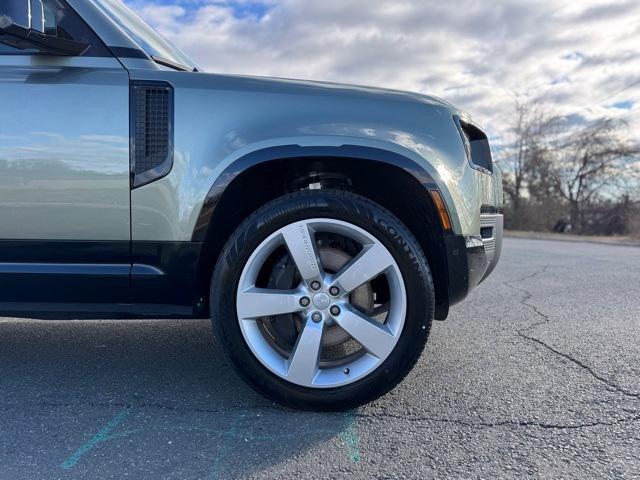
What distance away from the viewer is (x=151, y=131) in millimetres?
2371

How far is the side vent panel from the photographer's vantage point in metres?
2.35

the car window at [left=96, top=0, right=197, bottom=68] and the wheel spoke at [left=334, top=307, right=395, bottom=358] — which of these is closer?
the wheel spoke at [left=334, top=307, right=395, bottom=358]

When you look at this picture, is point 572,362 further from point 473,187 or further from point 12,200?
point 12,200

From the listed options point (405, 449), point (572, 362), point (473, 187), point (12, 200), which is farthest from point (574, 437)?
point (12, 200)

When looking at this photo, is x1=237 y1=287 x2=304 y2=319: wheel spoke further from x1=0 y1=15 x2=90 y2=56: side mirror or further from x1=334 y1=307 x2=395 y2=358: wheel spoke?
x1=0 y1=15 x2=90 y2=56: side mirror

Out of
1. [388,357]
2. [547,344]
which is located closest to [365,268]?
[388,357]

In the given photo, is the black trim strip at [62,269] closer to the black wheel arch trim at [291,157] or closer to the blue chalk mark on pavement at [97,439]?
the black wheel arch trim at [291,157]

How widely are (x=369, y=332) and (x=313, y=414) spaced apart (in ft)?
1.55

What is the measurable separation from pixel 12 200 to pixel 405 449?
6.79ft

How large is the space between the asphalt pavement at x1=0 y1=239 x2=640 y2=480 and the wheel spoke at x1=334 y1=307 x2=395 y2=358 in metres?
0.32

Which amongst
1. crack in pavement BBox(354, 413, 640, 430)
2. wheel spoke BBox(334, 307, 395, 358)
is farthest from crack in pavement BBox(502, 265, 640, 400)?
wheel spoke BBox(334, 307, 395, 358)

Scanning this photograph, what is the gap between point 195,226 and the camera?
7.80 ft

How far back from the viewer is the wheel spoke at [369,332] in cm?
232

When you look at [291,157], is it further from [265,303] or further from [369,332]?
[369,332]
